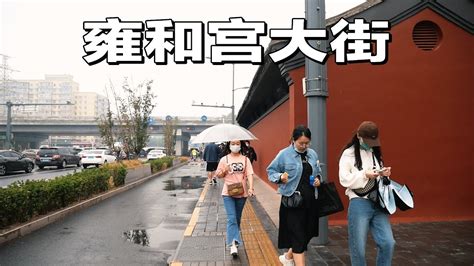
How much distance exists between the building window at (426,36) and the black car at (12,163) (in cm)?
2222

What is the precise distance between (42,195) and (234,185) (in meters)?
4.66

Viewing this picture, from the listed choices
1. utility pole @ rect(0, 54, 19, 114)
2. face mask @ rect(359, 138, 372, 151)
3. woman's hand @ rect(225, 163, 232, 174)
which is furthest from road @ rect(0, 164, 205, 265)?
utility pole @ rect(0, 54, 19, 114)

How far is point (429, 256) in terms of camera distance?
535 centimetres

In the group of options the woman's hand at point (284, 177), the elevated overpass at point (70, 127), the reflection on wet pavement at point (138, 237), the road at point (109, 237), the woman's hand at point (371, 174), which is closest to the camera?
the woman's hand at point (371, 174)

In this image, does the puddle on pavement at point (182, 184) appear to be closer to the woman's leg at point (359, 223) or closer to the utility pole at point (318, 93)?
the utility pole at point (318, 93)

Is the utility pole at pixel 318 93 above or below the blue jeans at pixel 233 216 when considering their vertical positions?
above

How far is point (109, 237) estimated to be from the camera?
7.11 metres

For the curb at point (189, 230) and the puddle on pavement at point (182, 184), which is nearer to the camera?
the curb at point (189, 230)

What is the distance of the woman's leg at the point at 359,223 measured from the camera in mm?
4023

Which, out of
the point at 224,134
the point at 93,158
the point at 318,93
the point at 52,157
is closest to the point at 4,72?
the point at 93,158

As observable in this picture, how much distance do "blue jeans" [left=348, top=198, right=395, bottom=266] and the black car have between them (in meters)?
23.2

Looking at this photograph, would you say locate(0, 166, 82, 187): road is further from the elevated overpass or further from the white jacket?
the elevated overpass

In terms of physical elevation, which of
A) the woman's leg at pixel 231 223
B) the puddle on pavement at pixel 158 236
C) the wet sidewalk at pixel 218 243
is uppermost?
the woman's leg at pixel 231 223

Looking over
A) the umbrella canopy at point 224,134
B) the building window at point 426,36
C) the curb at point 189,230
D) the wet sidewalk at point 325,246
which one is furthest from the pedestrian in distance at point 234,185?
the building window at point 426,36
